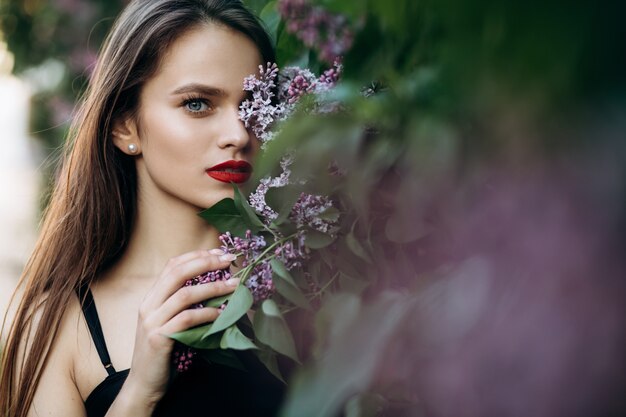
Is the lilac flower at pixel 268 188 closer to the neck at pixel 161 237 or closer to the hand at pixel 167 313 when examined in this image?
the hand at pixel 167 313

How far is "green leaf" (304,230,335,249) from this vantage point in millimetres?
Result: 812

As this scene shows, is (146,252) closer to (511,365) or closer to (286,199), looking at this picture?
(286,199)

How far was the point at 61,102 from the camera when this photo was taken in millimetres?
4809

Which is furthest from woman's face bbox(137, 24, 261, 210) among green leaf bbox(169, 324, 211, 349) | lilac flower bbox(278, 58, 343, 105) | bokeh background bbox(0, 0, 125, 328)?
bokeh background bbox(0, 0, 125, 328)

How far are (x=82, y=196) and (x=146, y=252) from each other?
0.18 metres

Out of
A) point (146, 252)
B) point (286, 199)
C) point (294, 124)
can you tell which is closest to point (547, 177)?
point (294, 124)

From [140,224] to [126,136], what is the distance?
0.19 m

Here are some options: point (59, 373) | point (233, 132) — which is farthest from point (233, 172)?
point (59, 373)

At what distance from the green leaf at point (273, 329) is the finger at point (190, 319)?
0.54 feet

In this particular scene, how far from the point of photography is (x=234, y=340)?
883 millimetres

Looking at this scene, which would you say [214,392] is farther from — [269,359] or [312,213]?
[312,213]

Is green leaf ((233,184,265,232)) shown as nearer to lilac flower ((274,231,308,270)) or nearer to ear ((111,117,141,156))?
lilac flower ((274,231,308,270))

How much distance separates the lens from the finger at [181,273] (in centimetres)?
108

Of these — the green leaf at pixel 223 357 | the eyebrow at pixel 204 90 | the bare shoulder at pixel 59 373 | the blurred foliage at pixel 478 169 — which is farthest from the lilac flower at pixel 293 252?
the bare shoulder at pixel 59 373
